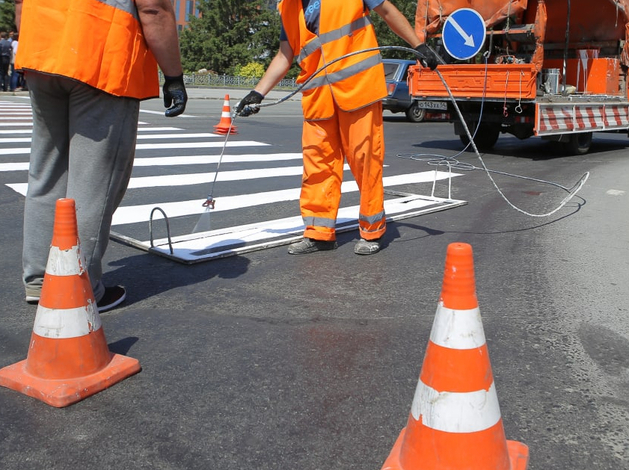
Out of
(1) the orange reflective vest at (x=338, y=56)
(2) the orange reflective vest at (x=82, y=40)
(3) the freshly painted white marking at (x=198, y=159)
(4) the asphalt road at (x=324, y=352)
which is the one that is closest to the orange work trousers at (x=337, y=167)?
(1) the orange reflective vest at (x=338, y=56)

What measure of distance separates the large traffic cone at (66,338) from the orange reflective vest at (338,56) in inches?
91.6

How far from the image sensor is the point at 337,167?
4.95 metres

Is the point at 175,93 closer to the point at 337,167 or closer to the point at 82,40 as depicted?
the point at 82,40

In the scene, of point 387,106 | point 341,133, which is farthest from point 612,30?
point 341,133

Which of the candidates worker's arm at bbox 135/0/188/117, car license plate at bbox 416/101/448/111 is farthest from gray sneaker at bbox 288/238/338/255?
car license plate at bbox 416/101/448/111

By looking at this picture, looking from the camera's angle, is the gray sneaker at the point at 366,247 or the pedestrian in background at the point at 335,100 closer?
the pedestrian in background at the point at 335,100

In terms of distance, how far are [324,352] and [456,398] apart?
110 cm

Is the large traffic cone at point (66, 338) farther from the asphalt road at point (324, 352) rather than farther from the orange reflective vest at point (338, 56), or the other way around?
the orange reflective vest at point (338, 56)

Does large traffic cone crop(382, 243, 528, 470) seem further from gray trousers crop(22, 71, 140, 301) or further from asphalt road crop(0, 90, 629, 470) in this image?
gray trousers crop(22, 71, 140, 301)

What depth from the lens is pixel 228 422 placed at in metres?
2.53

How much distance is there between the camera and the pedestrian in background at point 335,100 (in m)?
4.66

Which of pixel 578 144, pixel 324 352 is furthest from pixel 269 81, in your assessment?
pixel 578 144

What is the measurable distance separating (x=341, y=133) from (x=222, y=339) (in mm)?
2019

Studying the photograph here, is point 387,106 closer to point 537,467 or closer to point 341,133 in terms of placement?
point 341,133
